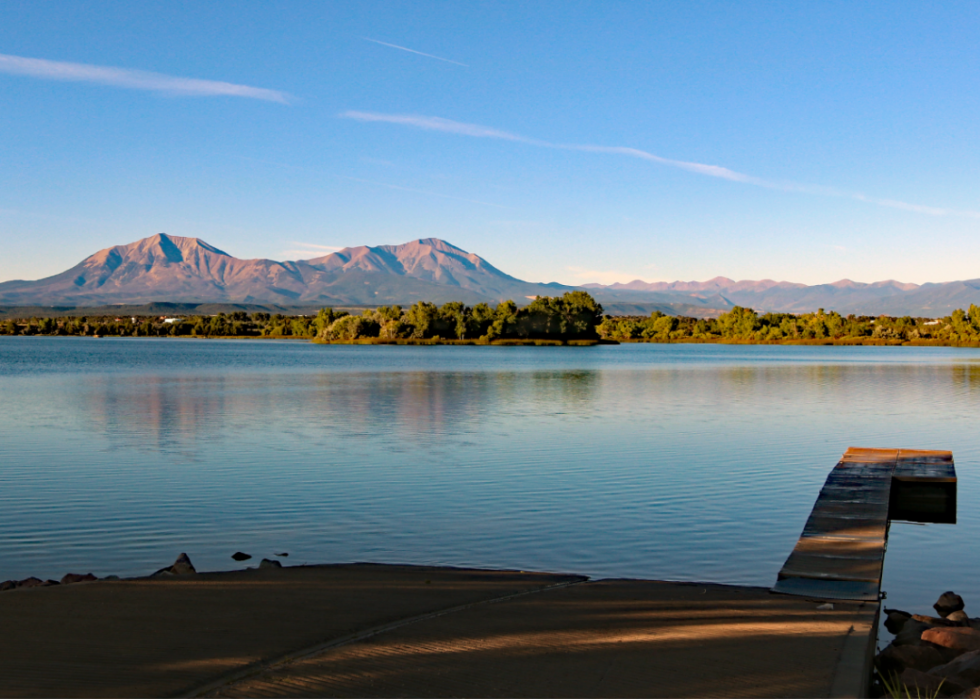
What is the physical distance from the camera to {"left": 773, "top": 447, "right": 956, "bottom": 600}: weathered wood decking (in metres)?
9.95

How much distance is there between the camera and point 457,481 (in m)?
18.6

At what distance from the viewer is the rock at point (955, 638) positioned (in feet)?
27.0

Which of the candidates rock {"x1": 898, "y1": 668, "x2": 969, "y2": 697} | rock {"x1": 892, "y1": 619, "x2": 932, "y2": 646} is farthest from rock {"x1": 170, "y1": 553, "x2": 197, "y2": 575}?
rock {"x1": 892, "y1": 619, "x2": 932, "y2": 646}

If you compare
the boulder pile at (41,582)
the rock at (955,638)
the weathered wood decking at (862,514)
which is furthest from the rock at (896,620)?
the boulder pile at (41,582)

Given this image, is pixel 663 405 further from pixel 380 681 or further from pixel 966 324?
pixel 966 324

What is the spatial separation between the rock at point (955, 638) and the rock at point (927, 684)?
0.93 metres

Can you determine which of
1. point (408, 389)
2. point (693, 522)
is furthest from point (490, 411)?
point (693, 522)

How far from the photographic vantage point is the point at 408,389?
48312 millimetres

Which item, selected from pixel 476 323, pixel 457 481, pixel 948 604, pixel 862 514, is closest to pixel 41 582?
pixel 457 481

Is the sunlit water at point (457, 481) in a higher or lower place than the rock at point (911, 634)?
lower

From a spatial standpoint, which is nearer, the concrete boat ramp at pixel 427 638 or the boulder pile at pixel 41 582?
the concrete boat ramp at pixel 427 638

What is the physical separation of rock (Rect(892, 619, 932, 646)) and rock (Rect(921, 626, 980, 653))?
12cm

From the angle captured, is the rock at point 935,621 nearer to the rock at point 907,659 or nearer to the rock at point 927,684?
the rock at point 907,659

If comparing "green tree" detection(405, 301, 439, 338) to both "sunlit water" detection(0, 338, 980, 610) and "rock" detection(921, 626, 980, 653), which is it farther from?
"rock" detection(921, 626, 980, 653)
